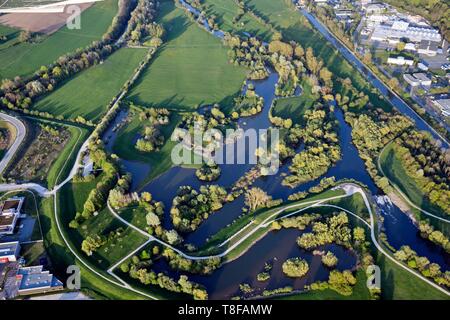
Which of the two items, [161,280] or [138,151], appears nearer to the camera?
[161,280]

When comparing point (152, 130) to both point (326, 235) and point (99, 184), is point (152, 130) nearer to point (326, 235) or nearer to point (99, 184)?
point (99, 184)

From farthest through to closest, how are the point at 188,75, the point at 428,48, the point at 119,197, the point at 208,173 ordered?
1. the point at 428,48
2. the point at 188,75
3. the point at 208,173
4. the point at 119,197

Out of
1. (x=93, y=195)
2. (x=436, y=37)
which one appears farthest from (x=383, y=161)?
(x=436, y=37)

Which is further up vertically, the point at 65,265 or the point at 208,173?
the point at 208,173

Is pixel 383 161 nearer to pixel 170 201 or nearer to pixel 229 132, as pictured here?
pixel 229 132

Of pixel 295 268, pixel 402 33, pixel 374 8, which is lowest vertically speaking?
pixel 295 268

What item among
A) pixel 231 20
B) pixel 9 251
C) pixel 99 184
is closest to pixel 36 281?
pixel 9 251

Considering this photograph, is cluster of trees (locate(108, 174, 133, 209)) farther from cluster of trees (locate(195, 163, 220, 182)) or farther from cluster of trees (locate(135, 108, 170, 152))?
cluster of trees (locate(195, 163, 220, 182))
